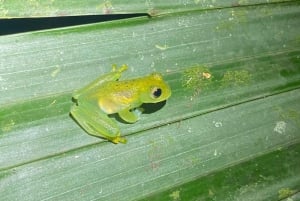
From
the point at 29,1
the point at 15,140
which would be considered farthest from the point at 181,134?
the point at 29,1

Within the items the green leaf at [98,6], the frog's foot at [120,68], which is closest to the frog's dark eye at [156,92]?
the frog's foot at [120,68]

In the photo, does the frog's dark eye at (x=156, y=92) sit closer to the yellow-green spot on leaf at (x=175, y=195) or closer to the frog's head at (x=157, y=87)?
the frog's head at (x=157, y=87)

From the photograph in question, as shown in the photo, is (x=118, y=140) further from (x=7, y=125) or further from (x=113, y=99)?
(x=7, y=125)

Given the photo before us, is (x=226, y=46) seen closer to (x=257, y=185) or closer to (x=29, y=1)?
(x=257, y=185)

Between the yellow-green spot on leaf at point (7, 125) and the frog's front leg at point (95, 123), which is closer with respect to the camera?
the yellow-green spot on leaf at point (7, 125)

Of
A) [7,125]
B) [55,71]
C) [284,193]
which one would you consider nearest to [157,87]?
[55,71]

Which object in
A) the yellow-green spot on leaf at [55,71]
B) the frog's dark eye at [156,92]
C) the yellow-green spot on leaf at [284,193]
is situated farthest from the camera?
the yellow-green spot on leaf at [284,193]

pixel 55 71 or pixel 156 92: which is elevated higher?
pixel 55 71
